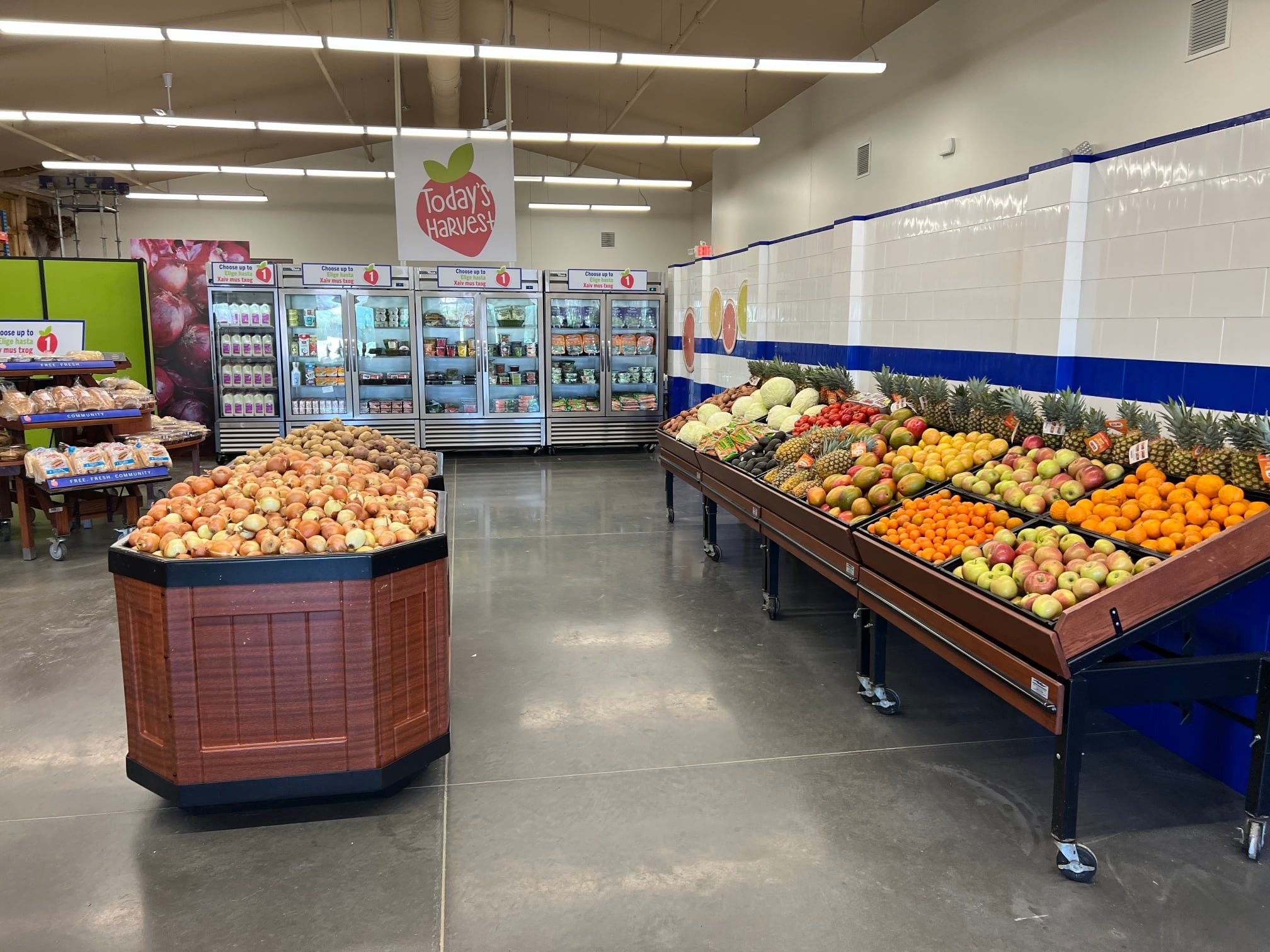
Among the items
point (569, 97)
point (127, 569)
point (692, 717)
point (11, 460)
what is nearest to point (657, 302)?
point (569, 97)

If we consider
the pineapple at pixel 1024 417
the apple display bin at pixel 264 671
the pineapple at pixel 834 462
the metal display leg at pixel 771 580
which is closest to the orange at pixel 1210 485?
the pineapple at pixel 1024 417

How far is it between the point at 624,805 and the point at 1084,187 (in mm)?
3458

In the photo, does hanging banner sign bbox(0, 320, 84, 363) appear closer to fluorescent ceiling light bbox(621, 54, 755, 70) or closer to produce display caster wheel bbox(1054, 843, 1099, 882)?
fluorescent ceiling light bbox(621, 54, 755, 70)

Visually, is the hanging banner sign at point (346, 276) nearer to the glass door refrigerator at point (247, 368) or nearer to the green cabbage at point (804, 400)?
the glass door refrigerator at point (247, 368)

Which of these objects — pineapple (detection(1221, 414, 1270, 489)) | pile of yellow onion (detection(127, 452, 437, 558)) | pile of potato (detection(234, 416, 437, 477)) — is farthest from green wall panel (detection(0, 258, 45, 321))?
pineapple (detection(1221, 414, 1270, 489))

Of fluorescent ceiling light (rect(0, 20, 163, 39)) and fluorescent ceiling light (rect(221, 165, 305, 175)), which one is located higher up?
fluorescent ceiling light (rect(221, 165, 305, 175))

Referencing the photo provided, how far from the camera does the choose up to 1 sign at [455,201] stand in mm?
9469

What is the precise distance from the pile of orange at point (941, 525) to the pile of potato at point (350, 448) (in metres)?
2.34

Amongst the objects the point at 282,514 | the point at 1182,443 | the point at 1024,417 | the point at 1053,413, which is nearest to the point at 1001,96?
the point at 1024,417

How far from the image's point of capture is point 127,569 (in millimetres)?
2957

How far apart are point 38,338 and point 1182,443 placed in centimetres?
829

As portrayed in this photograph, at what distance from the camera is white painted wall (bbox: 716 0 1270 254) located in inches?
208

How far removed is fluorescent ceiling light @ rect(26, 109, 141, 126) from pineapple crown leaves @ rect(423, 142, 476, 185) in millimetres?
3003

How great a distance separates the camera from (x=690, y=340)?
11.1m
